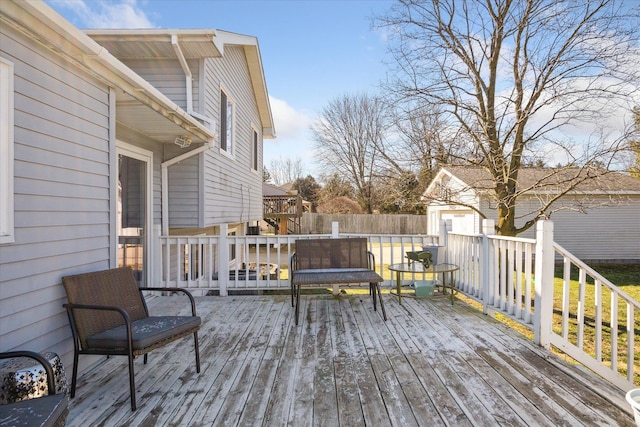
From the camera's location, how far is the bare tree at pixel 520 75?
270 inches

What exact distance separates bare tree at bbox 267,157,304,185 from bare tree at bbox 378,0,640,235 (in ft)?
96.1

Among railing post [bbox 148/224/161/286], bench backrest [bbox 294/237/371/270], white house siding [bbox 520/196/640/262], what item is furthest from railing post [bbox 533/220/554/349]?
white house siding [bbox 520/196/640/262]

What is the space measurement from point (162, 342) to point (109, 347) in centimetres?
30

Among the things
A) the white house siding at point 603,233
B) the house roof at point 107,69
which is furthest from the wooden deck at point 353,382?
the white house siding at point 603,233

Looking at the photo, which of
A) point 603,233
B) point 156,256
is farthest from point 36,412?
point 603,233

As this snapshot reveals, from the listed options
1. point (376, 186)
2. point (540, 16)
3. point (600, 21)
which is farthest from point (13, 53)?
point (376, 186)

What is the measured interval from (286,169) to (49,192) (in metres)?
35.9

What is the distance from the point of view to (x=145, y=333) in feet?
8.20

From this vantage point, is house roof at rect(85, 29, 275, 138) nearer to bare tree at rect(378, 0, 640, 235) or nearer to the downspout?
the downspout

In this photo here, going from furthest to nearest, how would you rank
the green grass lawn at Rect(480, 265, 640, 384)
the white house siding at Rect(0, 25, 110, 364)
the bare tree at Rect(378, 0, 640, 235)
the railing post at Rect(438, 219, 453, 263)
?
the bare tree at Rect(378, 0, 640, 235), the green grass lawn at Rect(480, 265, 640, 384), the railing post at Rect(438, 219, 453, 263), the white house siding at Rect(0, 25, 110, 364)

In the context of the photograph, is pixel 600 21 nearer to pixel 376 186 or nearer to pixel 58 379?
pixel 58 379

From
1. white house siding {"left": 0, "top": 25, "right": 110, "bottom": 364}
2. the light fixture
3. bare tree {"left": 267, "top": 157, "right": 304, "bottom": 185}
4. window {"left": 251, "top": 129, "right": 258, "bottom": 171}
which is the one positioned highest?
bare tree {"left": 267, "top": 157, "right": 304, "bottom": 185}

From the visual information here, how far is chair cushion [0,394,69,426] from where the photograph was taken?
4.95 feet

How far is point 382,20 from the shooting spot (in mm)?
8344
